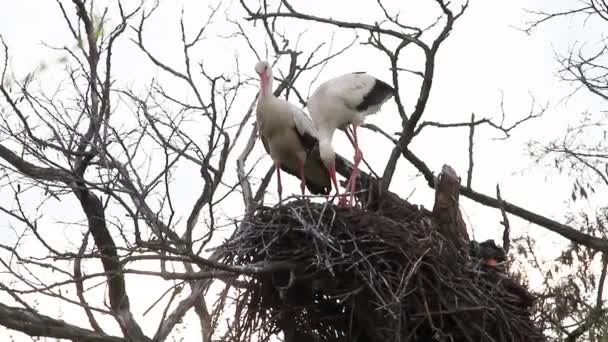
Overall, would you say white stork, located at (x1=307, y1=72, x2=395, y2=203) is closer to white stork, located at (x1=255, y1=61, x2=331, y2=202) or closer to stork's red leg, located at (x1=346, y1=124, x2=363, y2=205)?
stork's red leg, located at (x1=346, y1=124, x2=363, y2=205)

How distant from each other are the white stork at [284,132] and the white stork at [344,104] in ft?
0.47

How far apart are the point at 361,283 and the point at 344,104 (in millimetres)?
2413

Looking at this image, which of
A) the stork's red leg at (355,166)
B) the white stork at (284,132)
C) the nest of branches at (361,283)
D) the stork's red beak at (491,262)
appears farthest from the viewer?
the white stork at (284,132)

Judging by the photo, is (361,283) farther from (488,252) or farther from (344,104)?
(344,104)

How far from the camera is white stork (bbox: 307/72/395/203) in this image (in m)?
7.41

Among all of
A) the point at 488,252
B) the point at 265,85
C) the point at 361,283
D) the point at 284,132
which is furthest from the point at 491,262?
the point at 265,85

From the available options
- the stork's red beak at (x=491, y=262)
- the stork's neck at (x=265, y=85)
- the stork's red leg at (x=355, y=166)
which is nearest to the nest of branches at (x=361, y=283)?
the stork's red beak at (x=491, y=262)

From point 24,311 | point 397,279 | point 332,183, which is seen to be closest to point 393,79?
point 332,183

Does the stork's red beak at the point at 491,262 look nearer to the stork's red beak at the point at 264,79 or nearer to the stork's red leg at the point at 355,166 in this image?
the stork's red leg at the point at 355,166

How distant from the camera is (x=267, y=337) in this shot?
572 cm

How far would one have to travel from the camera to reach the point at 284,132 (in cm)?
743

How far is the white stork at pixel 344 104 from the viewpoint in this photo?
7.41 metres

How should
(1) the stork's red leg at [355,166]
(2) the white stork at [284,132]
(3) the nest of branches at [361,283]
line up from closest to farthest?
(3) the nest of branches at [361,283] < (1) the stork's red leg at [355,166] < (2) the white stork at [284,132]

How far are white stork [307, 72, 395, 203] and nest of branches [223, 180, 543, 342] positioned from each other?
157cm
